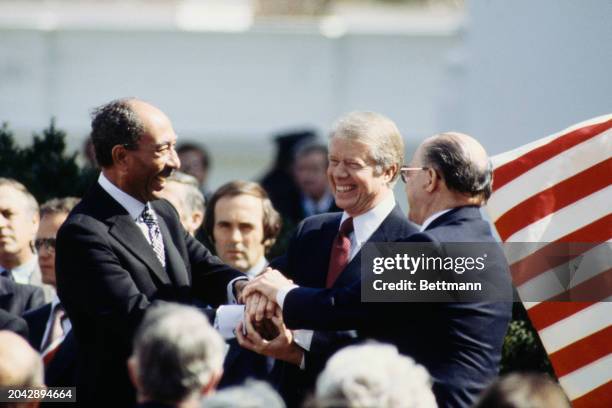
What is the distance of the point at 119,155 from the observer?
6.11 m

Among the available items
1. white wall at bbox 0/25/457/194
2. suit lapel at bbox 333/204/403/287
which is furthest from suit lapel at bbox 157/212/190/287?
white wall at bbox 0/25/457/194

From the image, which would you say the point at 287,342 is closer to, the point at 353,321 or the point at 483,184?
the point at 353,321

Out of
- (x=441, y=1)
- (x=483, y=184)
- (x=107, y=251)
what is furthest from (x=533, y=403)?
(x=441, y=1)

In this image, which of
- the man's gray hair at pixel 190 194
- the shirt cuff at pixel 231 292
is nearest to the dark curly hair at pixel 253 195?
the man's gray hair at pixel 190 194

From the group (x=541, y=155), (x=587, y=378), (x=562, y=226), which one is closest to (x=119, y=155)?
(x=541, y=155)

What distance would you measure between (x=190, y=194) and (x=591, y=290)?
288cm

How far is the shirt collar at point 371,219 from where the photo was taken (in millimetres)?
6199

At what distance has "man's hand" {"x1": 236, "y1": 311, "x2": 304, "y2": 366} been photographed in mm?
6164

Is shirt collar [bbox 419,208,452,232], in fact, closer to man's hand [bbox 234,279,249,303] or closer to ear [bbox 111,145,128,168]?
man's hand [bbox 234,279,249,303]

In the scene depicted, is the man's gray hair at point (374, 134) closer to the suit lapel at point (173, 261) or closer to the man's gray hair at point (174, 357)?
the suit lapel at point (173, 261)

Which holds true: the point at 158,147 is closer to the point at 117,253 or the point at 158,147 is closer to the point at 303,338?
the point at 117,253

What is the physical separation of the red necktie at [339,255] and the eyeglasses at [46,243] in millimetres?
2307

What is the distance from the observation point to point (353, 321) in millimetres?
5848

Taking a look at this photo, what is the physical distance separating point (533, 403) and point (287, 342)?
2143 mm
